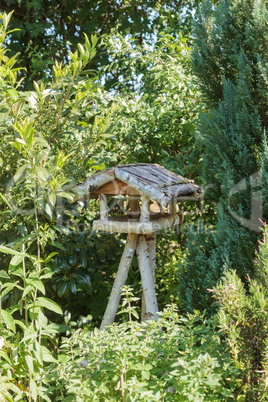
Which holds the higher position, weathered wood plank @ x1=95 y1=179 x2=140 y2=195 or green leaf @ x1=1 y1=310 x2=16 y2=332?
weathered wood plank @ x1=95 y1=179 x2=140 y2=195

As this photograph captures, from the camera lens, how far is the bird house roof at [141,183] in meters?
2.22

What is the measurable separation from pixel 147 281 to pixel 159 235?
1215 millimetres

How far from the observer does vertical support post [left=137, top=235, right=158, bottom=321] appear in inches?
96.1

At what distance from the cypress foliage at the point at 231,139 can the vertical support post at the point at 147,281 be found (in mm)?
211

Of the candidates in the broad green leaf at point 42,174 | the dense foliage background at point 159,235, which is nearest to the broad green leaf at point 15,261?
the dense foliage background at point 159,235

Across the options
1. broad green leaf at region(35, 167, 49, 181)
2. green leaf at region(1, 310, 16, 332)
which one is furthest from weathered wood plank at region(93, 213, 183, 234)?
green leaf at region(1, 310, 16, 332)

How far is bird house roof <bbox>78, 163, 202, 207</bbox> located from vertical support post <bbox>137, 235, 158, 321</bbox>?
37 centimetres

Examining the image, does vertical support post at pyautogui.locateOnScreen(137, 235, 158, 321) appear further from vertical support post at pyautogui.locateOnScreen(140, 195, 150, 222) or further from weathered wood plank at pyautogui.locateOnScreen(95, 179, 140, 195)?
weathered wood plank at pyautogui.locateOnScreen(95, 179, 140, 195)

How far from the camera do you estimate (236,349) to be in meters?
1.70

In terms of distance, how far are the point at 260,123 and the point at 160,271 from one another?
5.80 feet

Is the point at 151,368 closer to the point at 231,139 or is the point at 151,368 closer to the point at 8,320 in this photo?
the point at 8,320

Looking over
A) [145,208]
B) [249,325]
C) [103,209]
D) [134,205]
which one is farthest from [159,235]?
[249,325]

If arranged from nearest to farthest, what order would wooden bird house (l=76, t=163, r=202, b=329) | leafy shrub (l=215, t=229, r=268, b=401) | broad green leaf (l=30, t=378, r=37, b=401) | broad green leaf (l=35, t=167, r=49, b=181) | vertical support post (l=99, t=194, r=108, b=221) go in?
leafy shrub (l=215, t=229, r=268, b=401), broad green leaf (l=30, t=378, r=37, b=401), broad green leaf (l=35, t=167, r=49, b=181), wooden bird house (l=76, t=163, r=202, b=329), vertical support post (l=99, t=194, r=108, b=221)

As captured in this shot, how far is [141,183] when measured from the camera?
7.39ft
